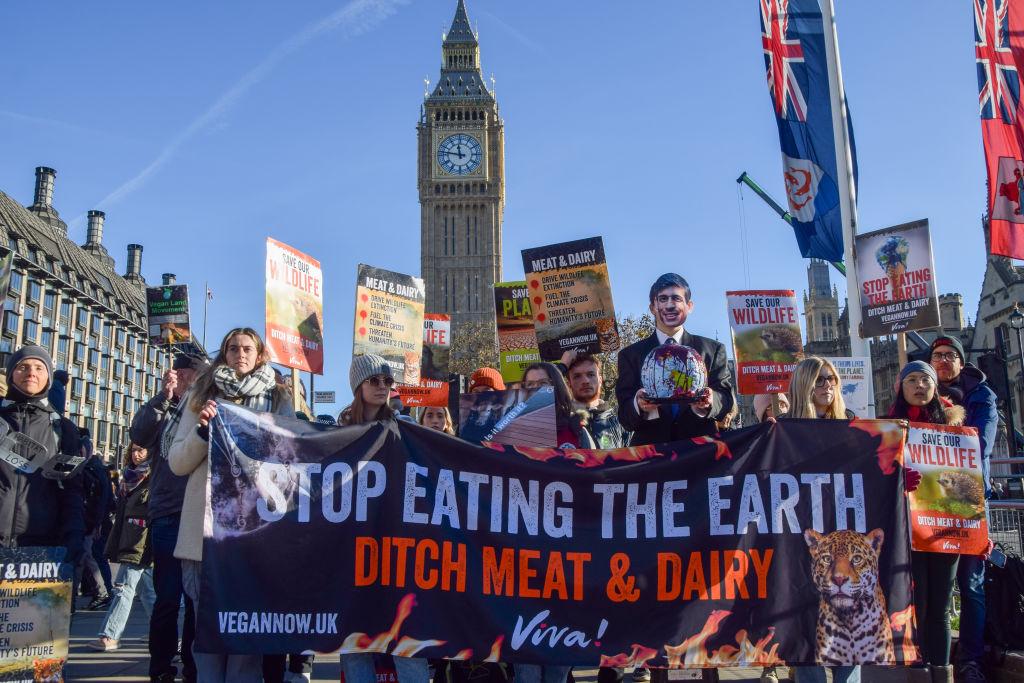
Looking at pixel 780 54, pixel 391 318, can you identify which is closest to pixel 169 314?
pixel 391 318

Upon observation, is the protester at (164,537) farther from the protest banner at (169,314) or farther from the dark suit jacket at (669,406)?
the protest banner at (169,314)

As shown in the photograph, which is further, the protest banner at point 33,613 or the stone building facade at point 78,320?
the stone building facade at point 78,320

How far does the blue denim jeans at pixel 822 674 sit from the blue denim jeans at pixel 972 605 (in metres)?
1.31

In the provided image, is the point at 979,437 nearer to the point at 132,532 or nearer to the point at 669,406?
the point at 669,406

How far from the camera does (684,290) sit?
5152 millimetres

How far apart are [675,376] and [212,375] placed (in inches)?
94.7

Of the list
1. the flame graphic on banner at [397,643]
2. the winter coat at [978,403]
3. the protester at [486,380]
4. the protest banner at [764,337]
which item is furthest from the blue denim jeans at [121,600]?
the protest banner at [764,337]

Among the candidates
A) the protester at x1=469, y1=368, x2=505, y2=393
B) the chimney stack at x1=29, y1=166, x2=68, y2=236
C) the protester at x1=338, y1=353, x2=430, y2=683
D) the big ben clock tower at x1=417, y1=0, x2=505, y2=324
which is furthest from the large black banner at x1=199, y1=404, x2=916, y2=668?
the chimney stack at x1=29, y1=166, x2=68, y2=236

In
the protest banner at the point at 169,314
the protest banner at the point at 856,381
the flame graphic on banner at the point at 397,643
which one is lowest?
the flame graphic on banner at the point at 397,643

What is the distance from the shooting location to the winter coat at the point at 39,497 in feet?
15.6

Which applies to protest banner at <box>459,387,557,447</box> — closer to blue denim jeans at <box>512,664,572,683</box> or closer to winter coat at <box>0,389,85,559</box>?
blue denim jeans at <box>512,664,572,683</box>

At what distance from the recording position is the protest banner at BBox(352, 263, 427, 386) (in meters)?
9.08

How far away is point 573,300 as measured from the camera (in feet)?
32.4

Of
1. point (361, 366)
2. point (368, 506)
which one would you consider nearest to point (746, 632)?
point (368, 506)
